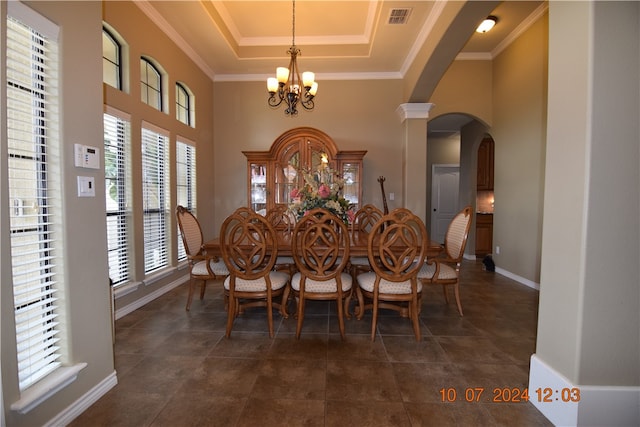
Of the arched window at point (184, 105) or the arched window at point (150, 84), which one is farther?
the arched window at point (184, 105)

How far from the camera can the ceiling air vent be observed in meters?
2.99

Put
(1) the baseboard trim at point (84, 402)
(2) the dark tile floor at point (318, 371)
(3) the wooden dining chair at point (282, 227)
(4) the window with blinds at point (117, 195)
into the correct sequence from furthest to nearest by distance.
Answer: (3) the wooden dining chair at point (282, 227) < (4) the window with blinds at point (117, 195) < (2) the dark tile floor at point (318, 371) < (1) the baseboard trim at point (84, 402)

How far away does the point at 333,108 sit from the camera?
15.1ft

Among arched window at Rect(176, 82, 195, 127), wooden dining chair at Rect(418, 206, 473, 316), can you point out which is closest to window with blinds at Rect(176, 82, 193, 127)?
arched window at Rect(176, 82, 195, 127)

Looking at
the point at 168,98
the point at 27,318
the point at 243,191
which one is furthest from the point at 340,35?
the point at 27,318

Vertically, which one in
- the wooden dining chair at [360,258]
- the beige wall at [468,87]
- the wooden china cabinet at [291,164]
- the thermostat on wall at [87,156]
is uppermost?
the beige wall at [468,87]

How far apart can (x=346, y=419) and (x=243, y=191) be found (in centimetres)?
388

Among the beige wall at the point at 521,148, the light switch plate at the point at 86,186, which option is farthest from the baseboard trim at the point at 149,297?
the beige wall at the point at 521,148

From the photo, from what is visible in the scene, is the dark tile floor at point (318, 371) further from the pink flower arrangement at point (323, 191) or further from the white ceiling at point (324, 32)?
the white ceiling at point (324, 32)

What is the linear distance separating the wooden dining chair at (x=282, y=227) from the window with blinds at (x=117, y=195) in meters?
1.43

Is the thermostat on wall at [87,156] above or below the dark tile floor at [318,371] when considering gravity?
above

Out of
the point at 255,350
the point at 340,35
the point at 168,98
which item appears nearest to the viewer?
the point at 255,350

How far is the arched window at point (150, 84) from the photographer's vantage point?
3.16 meters

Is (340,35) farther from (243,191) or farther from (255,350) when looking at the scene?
(255,350)
